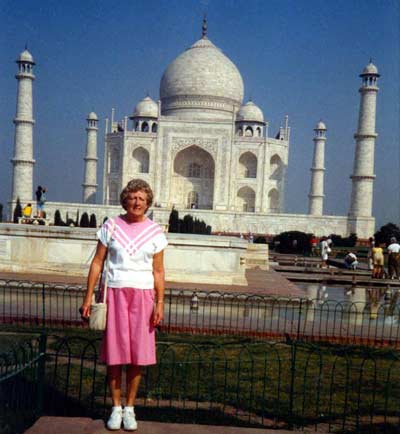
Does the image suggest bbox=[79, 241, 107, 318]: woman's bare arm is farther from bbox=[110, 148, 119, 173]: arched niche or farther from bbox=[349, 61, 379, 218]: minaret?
bbox=[110, 148, 119, 173]: arched niche

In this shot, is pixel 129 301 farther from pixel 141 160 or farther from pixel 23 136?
pixel 141 160

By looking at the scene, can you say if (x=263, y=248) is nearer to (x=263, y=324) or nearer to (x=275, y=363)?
(x=263, y=324)

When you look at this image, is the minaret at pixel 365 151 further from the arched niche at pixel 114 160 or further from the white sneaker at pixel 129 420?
the white sneaker at pixel 129 420

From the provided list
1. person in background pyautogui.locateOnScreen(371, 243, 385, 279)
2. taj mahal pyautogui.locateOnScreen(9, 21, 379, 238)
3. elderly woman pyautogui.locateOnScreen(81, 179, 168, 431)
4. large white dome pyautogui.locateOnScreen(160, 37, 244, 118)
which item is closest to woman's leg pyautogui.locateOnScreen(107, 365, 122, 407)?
elderly woman pyautogui.locateOnScreen(81, 179, 168, 431)

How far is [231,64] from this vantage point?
32969mm

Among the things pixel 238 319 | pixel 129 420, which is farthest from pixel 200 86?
pixel 129 420

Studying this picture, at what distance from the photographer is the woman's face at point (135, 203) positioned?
2438 mm

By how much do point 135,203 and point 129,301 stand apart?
44 cm

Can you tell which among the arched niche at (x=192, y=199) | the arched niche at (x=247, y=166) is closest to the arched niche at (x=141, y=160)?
the arched niche at (x=192, y=199)

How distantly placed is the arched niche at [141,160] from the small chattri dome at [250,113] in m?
6.27

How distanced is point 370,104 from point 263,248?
17286 millimetres

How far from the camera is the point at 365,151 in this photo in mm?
26734

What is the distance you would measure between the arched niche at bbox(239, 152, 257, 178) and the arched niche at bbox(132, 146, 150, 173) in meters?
5.17

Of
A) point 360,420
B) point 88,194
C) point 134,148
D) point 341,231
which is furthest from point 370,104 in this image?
point 360,420
